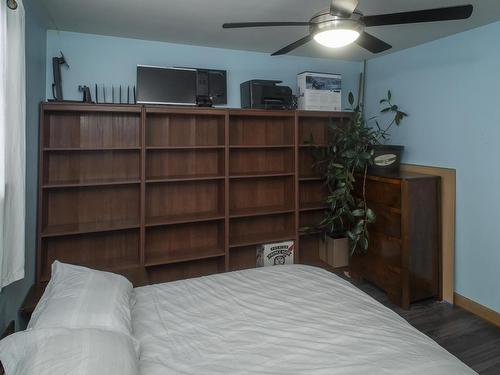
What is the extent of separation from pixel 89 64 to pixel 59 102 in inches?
20.6

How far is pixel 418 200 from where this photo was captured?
2830 millimetres

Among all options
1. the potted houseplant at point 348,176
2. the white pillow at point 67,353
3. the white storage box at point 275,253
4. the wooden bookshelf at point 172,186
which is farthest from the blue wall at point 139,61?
the white pillow at point 67,353

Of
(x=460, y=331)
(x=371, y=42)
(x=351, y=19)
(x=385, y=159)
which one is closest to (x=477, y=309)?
(x=460, y=331)

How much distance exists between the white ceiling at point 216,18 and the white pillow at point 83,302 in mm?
1766

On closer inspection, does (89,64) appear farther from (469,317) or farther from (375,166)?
(469,317)

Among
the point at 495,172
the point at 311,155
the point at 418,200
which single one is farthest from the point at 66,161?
the point at 495,172

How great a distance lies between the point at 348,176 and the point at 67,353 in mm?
2657

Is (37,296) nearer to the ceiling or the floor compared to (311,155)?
nearer to the floor

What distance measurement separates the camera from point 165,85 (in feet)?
9.47

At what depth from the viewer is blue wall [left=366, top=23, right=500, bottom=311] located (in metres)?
2.56

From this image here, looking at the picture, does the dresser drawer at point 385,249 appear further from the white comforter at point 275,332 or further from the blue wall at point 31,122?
the blue wall at point 31,122

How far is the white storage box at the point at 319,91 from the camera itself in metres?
3.29

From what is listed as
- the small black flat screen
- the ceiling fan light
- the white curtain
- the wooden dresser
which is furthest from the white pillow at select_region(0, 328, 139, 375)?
the wooden dresser

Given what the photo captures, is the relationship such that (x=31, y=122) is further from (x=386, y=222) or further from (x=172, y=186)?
(x=386, y=222)
